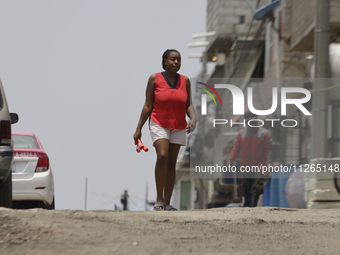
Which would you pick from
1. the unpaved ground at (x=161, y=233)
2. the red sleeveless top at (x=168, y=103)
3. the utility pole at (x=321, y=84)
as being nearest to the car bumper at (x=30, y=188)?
the red sleeveless top at (x=168, y=103)

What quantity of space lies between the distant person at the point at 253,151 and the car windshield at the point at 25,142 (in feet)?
9.56

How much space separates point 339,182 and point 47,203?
4335mm

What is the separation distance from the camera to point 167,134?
7816 mm

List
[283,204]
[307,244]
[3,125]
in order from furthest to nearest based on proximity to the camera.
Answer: [283,204] → [3,125] → [307,244]

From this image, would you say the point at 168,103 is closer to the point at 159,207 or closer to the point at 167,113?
the point at 167,113

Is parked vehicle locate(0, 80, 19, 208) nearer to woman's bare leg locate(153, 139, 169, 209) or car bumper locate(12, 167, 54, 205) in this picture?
woman's bare leg locate(153, 139, 169, 209)

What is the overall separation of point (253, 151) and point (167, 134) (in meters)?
3.55

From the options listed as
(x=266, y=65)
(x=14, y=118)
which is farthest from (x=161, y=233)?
(x=266, y=65)

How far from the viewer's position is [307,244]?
→ 17.5 ft

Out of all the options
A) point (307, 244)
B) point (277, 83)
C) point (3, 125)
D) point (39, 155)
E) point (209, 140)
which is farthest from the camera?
point (209, 140)

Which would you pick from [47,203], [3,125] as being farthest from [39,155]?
[3,125]

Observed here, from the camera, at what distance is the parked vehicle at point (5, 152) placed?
7.58m

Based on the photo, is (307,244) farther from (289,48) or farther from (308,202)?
(289,48)

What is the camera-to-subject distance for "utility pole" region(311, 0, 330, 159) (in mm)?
11086
